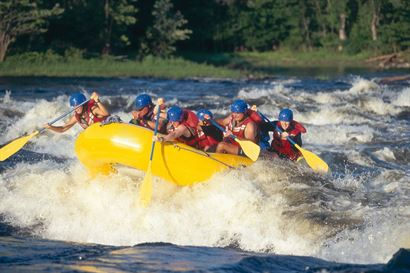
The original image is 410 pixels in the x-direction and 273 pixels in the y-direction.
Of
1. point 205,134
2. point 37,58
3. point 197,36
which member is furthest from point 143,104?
point 197,36

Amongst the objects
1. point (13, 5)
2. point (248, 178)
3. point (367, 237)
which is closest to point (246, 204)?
point (248, 178)

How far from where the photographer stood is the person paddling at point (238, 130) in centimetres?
983

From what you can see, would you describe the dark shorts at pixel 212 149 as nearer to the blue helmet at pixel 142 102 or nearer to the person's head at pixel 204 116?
the person's head at pixel 204 116

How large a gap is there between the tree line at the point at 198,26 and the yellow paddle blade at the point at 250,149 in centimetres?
2121

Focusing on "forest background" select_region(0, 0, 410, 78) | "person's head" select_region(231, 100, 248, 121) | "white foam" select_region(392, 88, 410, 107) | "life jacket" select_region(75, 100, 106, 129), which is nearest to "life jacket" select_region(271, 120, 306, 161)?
"person's head" select_region(231, 100, 248, 121)

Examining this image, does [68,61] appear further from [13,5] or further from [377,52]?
[377,52]

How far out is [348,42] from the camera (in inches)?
1853

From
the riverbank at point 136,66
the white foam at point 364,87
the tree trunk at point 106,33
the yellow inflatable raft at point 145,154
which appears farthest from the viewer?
the tree trunk at point 106,33

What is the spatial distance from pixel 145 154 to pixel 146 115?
1230 mm

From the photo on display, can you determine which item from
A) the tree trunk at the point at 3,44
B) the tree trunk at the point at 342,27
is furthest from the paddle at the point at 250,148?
the tree trunk at the point at 342,27

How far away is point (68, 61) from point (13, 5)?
3352mm

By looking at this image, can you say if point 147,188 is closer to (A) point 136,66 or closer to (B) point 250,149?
(B) point 250,149

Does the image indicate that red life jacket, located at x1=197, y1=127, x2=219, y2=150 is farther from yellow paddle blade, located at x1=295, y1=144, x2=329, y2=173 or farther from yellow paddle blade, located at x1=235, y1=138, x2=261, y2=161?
yellow paddle blade, located at x1=295, y1=144, x2=329, y2=173

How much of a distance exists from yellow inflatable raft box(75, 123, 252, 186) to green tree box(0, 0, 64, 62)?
2094cm
